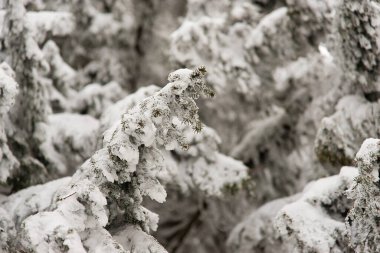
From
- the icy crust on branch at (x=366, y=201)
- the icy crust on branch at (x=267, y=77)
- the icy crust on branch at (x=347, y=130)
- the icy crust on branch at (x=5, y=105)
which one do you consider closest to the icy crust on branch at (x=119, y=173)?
the icy crust on branch at (x=5, y=105)

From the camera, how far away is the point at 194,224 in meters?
6.66

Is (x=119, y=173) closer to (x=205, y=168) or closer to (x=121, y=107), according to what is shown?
(x=121, y=107)

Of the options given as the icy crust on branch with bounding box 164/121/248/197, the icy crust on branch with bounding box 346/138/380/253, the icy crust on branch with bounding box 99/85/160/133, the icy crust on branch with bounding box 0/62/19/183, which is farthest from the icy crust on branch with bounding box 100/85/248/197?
the icy crust on branch with bounding box 346/138/380/253

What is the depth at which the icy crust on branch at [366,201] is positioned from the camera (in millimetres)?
3070

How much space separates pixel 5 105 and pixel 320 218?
7.83 feet

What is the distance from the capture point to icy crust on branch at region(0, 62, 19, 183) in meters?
3.52

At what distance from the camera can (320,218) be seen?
3807 millimetres

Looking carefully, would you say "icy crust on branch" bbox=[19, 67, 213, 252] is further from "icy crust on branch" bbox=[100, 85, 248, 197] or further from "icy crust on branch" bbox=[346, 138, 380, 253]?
"icy crust on branch" bbox=[100, 85, 248, 197]

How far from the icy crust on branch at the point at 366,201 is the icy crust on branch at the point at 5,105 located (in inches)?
90.6

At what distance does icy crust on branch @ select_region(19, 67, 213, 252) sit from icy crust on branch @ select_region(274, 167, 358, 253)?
108cm

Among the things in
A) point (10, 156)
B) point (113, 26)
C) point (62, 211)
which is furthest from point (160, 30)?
point (62, 211)

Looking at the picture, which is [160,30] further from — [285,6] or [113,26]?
[285,6]

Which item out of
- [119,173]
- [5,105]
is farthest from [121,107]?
[119,173]

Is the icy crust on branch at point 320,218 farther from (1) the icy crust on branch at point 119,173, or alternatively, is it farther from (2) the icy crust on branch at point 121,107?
(2) the icy crust on branch at point 121,107
